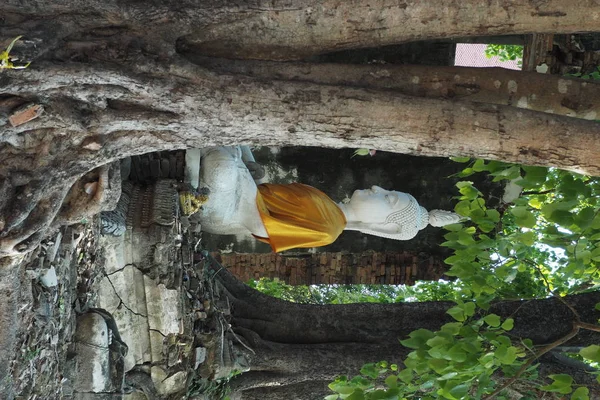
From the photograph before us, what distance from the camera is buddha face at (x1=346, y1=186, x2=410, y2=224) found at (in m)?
6.91

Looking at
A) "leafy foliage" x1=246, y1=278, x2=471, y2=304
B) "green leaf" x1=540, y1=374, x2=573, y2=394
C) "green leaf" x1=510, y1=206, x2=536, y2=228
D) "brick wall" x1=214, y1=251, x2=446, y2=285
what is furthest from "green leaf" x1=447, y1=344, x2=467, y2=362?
"leafy foliage" x1=246, y1=278, x2=471, y2=304

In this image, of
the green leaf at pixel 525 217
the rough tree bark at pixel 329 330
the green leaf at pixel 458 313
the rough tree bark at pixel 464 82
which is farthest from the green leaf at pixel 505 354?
the rough tree bark at pixel 329 330

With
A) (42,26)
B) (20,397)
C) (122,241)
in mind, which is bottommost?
(20,397)

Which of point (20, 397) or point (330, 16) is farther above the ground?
point (330, 16)

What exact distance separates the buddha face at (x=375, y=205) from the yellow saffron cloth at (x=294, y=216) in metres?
0.31

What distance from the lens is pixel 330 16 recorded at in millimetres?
4441

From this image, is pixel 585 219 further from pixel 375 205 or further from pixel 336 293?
pixel 336 293

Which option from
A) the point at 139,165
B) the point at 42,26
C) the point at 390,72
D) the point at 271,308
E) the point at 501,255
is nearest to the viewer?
the point at 42,26

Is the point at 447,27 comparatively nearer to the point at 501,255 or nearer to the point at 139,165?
the point at 501,255

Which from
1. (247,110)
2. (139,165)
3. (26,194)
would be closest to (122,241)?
(139,165)

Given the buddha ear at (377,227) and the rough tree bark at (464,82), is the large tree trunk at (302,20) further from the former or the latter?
the buddha ear at (377,227)

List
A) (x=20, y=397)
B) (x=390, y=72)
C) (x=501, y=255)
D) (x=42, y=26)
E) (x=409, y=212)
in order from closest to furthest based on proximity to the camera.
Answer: (x=42, y=26) → (x=20, y=397) → (x=390, y=72) → (x=501, y=255) → (x=409, y=212)

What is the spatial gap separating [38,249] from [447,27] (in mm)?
2895

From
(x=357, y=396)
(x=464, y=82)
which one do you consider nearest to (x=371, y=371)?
(x=357, y=396)
